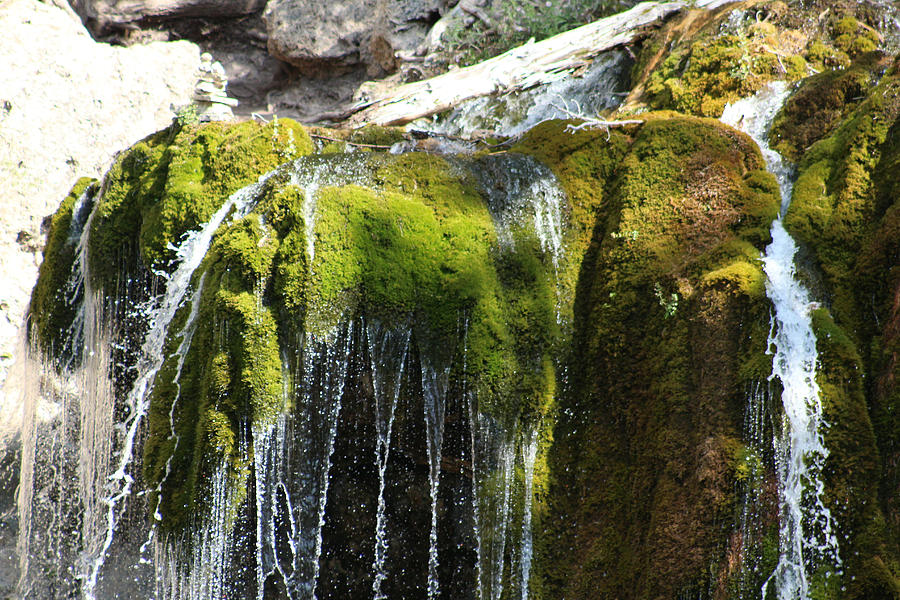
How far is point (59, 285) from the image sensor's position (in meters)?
6.80

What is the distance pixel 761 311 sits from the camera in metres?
3.92

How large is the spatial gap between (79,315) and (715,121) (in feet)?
18.6

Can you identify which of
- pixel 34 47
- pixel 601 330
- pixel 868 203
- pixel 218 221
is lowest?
pixel 601 330

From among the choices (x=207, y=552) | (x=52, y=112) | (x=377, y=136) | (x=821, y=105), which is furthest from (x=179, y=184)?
(x=821, y=105)

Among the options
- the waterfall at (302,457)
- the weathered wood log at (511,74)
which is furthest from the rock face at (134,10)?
the waterfall at (302,457)

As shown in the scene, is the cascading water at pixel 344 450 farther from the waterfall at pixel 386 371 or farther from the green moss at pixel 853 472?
the green moss at pixel 853 472

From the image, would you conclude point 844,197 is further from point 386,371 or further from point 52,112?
point 52,112

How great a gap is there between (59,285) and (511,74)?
494 centimetres

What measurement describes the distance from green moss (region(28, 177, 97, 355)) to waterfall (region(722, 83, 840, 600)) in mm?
5887

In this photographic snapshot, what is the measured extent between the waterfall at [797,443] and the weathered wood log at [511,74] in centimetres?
422

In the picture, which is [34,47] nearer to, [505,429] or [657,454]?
[505,429]

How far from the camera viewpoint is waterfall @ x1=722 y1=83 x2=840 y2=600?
345 centimetres

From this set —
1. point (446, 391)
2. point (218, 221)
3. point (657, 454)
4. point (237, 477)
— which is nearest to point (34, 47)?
point (218, 221)

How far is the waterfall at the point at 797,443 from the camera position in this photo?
3.45m
